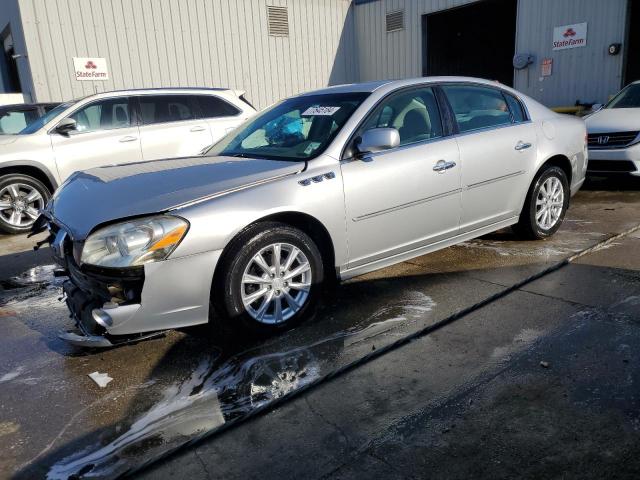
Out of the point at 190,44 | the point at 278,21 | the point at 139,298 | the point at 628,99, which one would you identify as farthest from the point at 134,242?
the point at 278,21

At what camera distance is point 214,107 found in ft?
26.1

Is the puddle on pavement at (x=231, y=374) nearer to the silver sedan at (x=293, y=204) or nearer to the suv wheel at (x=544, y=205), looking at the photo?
the silver sedan at (x=293, y=204)

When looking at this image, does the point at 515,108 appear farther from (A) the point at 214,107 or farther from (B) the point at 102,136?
(B) the point at 102,136

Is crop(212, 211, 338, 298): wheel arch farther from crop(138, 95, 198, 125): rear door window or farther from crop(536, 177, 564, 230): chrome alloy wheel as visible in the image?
crop(138, 95, 198, 125): rear door window

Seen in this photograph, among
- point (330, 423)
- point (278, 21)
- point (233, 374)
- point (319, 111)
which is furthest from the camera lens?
point (278, 21)

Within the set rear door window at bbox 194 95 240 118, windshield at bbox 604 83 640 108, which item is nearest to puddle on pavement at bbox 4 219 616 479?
rear door window at bbox 194 95 240 118

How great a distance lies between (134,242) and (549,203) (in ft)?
12.9

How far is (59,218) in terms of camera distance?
3.35m

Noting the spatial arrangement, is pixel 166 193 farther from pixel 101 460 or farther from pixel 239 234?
pixel 101 460

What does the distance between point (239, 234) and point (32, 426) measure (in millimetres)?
1431

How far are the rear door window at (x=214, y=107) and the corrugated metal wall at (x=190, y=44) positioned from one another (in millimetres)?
5523

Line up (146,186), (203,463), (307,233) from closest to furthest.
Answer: (203,463) → (146,186) → (307,233)

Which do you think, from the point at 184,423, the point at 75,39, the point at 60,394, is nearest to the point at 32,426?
the point at 60,394

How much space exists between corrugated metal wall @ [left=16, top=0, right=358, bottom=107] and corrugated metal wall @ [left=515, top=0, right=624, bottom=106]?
18.3 ft
